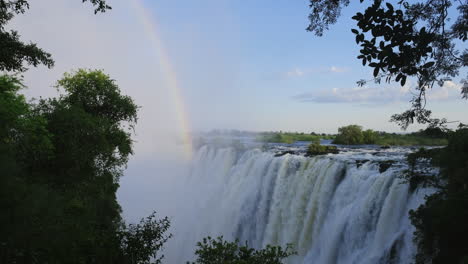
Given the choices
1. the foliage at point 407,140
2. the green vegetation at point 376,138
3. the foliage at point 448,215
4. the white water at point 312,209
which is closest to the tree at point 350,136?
the green vegetation at point 376,138

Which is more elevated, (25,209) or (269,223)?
(25,209)

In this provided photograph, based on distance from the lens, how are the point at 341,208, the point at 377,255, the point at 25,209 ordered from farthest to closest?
the point at 341,208
the point at 377,255
the point at 25,209

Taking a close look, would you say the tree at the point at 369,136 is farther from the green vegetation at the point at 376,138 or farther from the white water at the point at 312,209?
the white water at the point at 312,209

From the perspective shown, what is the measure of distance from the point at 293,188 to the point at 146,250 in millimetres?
11054

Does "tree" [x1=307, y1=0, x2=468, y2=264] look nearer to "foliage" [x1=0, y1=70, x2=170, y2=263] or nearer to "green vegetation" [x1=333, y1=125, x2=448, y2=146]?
"foliage" [x1=0, y1=70, x2=170, y2=263]

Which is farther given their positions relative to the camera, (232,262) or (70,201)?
(70,201)

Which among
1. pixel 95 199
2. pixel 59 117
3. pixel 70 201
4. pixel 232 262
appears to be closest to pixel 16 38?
pixel 59 117

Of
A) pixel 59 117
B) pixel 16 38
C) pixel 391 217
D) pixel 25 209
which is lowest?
pixel 391 217

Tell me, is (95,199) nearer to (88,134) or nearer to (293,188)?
(88,134)

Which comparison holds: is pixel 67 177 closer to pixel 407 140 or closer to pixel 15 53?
pixel 15 53

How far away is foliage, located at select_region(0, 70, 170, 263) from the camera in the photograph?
793 centimetres

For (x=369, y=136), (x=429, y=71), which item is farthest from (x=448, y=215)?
(x=369, y=136)

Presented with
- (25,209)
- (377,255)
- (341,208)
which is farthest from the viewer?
(341,208)

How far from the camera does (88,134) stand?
59.7ft
